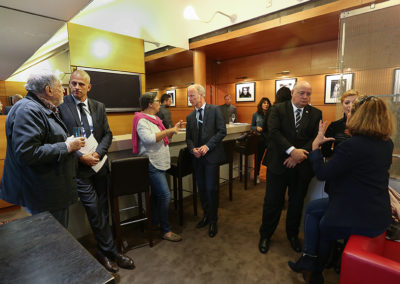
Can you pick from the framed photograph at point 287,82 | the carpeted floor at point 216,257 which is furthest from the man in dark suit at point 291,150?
the framed photograph at point 287,82

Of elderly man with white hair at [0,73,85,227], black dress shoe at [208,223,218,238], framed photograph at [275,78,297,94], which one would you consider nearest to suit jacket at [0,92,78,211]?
elderly man with white hair at [0,73,85,227]

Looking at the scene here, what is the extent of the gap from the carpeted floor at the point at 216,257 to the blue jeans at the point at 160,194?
0.24 metres

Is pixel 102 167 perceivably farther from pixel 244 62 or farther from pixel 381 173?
pixel 244 62

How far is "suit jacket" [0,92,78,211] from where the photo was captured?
1.33 m

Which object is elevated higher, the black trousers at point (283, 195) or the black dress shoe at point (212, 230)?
the black trousers at point (283, 195)

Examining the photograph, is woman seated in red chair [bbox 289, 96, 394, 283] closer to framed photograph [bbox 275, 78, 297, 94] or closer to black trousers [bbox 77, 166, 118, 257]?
black trousers [bbox 77, 166, 118, 257]

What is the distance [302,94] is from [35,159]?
2053 millimetres

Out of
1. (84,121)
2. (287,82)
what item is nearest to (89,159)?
(84,121)

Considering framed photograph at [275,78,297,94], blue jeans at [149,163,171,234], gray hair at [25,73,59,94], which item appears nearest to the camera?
gray hair at [25,73,59,94]

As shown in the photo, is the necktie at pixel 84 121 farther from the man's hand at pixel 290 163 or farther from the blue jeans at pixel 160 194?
the man's hand at pixel 290 163

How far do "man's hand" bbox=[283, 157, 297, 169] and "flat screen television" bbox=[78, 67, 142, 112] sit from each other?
294cm

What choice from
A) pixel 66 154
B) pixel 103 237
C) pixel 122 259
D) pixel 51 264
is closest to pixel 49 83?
pixel 66 154

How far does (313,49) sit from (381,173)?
16.5ft

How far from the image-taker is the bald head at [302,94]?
1.98 metres
